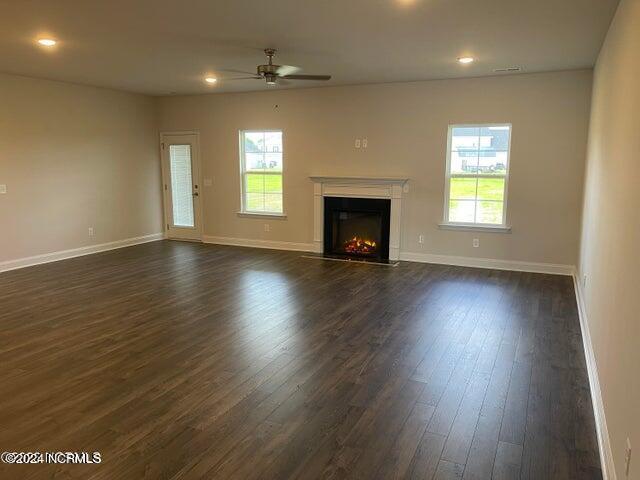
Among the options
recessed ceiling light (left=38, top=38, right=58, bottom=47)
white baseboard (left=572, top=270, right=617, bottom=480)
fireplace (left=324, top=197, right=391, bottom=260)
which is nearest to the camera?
white baseboard (left=572, top=270, right=617, bottom=480)

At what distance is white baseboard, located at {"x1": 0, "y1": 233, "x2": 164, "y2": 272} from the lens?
6379 millimetres

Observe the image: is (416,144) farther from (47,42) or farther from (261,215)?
(47,42)

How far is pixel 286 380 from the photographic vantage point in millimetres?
3164

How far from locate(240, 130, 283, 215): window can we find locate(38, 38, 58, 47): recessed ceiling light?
3645mm

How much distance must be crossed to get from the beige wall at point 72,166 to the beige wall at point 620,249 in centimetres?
691

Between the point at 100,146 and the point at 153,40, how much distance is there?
3731mm

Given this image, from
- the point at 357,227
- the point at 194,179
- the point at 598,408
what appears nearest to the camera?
the point at 598,408

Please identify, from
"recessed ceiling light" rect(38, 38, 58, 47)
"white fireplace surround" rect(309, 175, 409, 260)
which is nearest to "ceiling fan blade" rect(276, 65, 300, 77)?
"recessed ceiling light" rect(38, 38, 58, 47)

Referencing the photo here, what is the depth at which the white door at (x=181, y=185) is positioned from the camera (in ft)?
27.8

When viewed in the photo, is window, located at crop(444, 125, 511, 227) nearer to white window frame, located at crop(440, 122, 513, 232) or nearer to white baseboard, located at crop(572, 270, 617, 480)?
white window frame, located at crop(440, 122, 513, 232)

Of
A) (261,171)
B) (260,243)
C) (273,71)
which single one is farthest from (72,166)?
(273,71)

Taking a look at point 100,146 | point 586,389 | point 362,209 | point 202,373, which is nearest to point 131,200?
point 100,146

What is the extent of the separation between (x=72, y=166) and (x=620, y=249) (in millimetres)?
7257

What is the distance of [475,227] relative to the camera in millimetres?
6516
